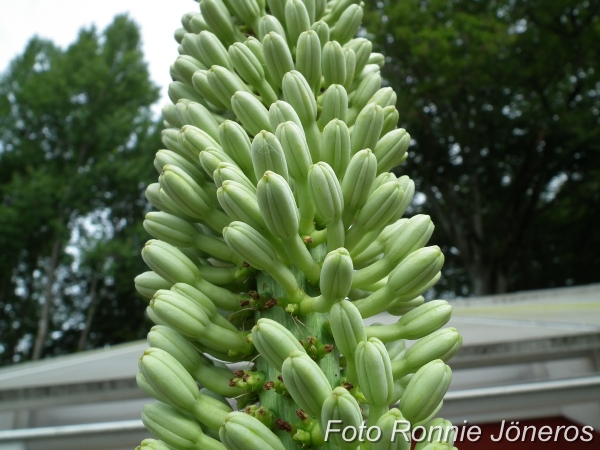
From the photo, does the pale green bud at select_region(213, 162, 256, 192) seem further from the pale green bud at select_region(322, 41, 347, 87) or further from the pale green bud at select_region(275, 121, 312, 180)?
the pale green bud at select_region(322, 41, 347, 87)

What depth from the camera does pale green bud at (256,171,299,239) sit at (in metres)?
1.12

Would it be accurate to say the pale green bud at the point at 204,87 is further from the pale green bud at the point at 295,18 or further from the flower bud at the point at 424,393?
the flower bud at the point at 424,393

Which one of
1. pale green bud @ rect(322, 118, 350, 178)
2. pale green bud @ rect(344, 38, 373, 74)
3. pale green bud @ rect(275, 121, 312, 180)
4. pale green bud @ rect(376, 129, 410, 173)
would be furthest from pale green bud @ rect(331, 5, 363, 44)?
pale green bud @ rect(275, 121, 312, 180)

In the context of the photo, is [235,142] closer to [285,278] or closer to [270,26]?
[285,278]

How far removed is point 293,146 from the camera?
4.24ft

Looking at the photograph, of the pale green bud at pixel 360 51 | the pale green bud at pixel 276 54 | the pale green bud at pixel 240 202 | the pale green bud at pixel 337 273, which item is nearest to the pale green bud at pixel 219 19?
the pale green bud at pixel 276 54

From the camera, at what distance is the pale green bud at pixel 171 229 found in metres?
1.41

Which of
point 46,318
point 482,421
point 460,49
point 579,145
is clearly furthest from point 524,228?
point 46,318

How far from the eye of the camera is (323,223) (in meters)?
1.37

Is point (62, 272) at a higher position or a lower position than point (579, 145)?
lower

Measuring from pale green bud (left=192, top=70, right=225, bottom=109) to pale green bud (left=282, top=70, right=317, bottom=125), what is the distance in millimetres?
335

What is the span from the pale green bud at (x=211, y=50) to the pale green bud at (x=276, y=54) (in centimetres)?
20

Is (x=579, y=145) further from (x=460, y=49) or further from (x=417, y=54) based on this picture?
(x=417, y=54)

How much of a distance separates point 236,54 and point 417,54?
15443 mm
